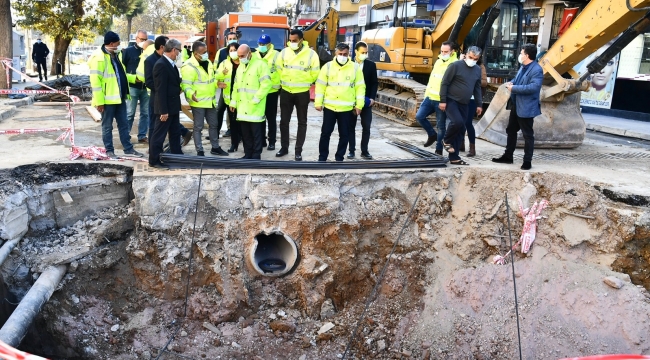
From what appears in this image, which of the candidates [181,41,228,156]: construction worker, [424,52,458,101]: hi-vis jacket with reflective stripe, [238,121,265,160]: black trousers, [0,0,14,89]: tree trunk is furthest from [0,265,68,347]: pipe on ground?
[0,0,14,89]: tree trunk

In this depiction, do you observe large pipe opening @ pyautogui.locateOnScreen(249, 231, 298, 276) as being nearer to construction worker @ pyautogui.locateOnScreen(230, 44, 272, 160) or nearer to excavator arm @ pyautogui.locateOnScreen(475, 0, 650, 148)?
construction worker @ pyautogui.locateOnScreen(230, 44, 272, 160)

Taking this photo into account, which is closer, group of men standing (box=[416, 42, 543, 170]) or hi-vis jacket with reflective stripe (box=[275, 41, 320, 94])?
group of men standing (box=[416, 42, 543, 170])

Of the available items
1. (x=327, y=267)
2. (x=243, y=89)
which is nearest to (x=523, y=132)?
(x=327, y=267)

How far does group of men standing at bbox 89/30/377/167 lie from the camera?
23.7 ft

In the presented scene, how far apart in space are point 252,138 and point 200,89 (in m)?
1.04

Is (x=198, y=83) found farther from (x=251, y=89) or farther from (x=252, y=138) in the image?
(x=252, y=138)

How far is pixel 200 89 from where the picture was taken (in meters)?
7.83

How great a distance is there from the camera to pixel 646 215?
632 centimetres

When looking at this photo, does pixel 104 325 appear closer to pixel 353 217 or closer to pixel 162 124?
pixel 162 124

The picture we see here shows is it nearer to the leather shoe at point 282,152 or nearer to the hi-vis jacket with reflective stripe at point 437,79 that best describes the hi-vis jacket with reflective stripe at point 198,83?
the leather shoe at point 282,152

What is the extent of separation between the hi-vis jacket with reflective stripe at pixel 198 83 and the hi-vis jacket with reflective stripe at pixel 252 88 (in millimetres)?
541

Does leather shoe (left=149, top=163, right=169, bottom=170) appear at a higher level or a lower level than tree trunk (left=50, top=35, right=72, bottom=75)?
lower

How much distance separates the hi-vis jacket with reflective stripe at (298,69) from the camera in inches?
305

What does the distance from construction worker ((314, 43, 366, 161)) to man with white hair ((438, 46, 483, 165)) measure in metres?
1.19
